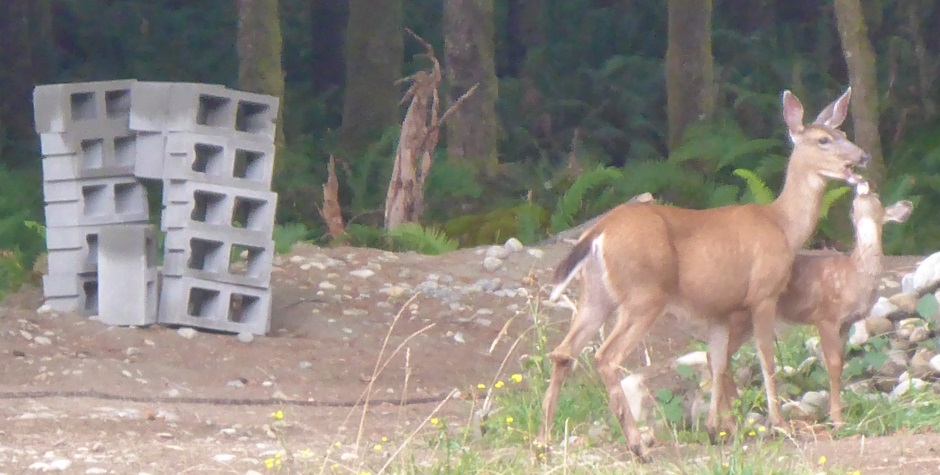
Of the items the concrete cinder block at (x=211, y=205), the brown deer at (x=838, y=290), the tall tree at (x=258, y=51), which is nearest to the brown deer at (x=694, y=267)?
the brown deer at (x=838, y=290)

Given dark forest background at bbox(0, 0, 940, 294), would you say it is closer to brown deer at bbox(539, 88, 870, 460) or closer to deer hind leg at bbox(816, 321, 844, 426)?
brown deer at bbox(539, 88, 870, 460)

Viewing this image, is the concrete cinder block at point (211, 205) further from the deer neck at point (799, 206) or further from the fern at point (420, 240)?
the deer neck at point (799, 206)

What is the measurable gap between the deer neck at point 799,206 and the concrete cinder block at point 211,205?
3.71 meters

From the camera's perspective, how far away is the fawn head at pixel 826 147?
20.1 feet

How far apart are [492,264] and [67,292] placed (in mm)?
3385

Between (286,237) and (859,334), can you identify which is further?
(286,237)

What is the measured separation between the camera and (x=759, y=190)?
461 inches

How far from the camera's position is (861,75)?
1205 cm

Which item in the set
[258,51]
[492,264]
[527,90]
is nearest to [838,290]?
[492,264]

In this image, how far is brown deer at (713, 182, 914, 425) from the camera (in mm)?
6062

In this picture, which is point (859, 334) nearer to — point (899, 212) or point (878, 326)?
point (878, 326)

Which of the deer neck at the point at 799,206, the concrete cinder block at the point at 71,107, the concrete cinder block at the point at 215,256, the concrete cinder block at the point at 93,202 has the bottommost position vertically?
the concrete cinder block at the point at 215,256

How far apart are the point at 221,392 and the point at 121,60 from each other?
15.6 metres

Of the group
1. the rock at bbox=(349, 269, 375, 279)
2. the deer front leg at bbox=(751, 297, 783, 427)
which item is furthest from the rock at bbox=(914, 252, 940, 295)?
the rock at bbox=(349, 269, 375, 279)
